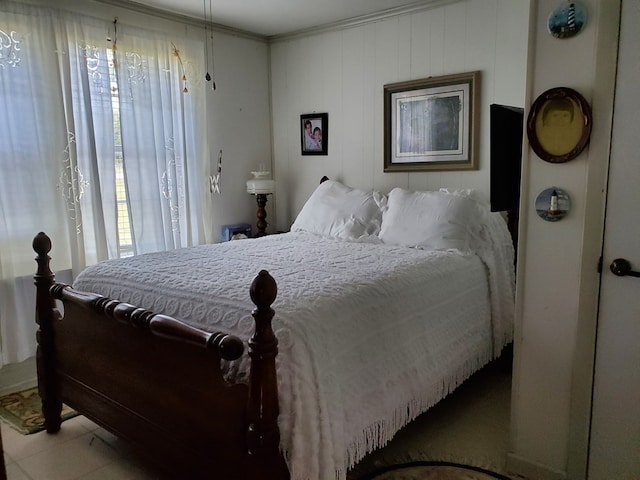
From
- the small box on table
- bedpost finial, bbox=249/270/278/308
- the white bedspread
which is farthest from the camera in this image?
the small box on table

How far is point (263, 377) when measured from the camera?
1.42 meters

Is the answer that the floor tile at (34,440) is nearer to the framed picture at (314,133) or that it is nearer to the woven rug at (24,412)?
the woven rug at (24,412)

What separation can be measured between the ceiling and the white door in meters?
2.03

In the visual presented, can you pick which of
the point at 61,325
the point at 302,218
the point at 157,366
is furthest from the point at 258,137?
the point at 157,366

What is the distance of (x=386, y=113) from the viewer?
3623mm

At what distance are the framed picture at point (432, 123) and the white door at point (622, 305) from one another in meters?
1.60

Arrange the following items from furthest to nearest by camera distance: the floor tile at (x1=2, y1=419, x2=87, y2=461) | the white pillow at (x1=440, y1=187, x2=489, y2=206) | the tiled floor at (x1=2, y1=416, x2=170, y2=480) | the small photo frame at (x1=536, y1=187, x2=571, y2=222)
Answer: the white pillow at (x1=440, y1=187, x2=489, y2=206) < the floor tile at (x1=2, y1=419, x2=87, y2=461) < the tiled floor at (x1=2, y1=416, x2=170, y2=480) < the small photo frame at (x1=536, y1=187, x2=571, y2=222)

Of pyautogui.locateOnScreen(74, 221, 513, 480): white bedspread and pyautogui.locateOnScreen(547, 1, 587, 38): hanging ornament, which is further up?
pyautogui.locateOnScreen(547, 1, 587, 38): hanging ornament

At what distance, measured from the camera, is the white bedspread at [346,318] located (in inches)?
60.8

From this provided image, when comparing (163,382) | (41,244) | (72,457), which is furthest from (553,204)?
(72,457)

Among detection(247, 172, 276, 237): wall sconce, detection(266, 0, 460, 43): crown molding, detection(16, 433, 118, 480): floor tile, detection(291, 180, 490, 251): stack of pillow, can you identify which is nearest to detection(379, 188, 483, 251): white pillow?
detection(291, 180, 490, 251): stack of pillow

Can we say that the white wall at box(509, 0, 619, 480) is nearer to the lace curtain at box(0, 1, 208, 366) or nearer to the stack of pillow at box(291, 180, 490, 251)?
the stack of pillow at box(291, 180, 490, 251)

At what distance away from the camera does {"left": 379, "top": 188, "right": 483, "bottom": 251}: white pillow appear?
2.76m

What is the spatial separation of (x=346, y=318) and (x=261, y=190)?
7.75 ft
